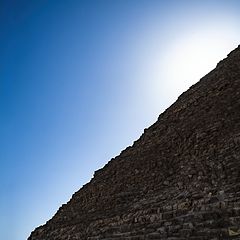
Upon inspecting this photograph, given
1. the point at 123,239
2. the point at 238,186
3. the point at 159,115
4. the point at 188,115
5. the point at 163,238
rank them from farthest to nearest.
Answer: the point at 159,115 < the point at 188,115 < the point at 123,239 < the point at 163,238 < the point at 238,186

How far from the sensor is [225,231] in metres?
6.02

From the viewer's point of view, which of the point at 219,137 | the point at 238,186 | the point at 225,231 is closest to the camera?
the point at 225,231

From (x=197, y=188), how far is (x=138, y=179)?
340cm

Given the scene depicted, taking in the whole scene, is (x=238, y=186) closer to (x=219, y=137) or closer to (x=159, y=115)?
(x=219, y=137)

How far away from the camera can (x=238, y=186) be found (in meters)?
6.85

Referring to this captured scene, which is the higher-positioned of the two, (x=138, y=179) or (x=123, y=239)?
(x=138, y=179)

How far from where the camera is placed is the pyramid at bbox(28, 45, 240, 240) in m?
6.97

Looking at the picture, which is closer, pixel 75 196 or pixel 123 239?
pixel 123 239

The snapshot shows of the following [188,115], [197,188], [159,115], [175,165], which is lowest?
[197,188]

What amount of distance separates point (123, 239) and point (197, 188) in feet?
7.05

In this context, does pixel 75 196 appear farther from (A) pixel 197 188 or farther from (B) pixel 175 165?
(A) pixel 197 188

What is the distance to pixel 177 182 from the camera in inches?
351

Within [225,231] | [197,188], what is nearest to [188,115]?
[197,188]

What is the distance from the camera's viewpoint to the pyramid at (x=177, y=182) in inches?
274
